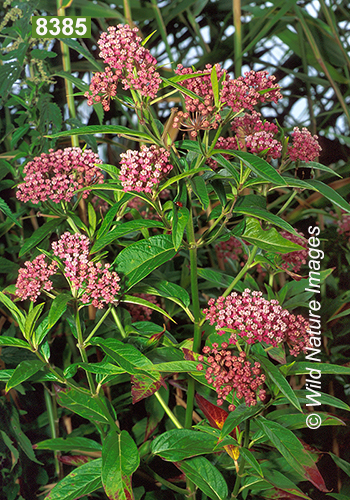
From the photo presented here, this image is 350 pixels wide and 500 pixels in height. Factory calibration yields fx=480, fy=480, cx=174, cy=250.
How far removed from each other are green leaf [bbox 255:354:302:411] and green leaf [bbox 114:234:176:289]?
213 mm

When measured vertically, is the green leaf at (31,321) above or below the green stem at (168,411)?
above

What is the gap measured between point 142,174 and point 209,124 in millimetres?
120

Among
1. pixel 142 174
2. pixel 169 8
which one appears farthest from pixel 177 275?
pixel 169 8

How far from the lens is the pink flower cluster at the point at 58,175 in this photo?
0.82m

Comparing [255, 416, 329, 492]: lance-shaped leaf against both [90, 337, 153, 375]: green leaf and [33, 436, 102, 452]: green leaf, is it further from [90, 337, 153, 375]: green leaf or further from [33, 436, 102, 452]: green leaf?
[33, 436, 102, 452]: green leaf

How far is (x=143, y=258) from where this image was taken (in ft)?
2.48

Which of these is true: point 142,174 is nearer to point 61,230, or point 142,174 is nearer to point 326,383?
point 61,230

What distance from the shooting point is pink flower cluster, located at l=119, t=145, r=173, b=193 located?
68 centimetres

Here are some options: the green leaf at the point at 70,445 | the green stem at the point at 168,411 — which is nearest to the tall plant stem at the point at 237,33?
the green stem at the point at 168,411

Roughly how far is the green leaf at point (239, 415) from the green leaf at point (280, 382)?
0.18ft

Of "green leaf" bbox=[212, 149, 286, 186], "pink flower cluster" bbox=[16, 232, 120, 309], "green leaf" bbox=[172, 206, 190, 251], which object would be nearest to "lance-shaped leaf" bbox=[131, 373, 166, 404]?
"pink flower cluster" bbox=[16, 232, 120, 309]

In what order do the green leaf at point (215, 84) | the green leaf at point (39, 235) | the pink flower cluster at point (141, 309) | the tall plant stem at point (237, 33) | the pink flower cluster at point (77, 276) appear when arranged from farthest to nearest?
the tall plant stem at point (237, 33) < the pink flower cluster at point (141, 309) < the green leaf at point (39, 235) < the pink flower cluster at point (77, 276) < the green leaf at point (215, 84)

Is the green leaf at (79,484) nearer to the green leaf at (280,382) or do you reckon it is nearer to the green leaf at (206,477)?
the green leaf at (206,477)

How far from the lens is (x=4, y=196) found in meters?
1.31
